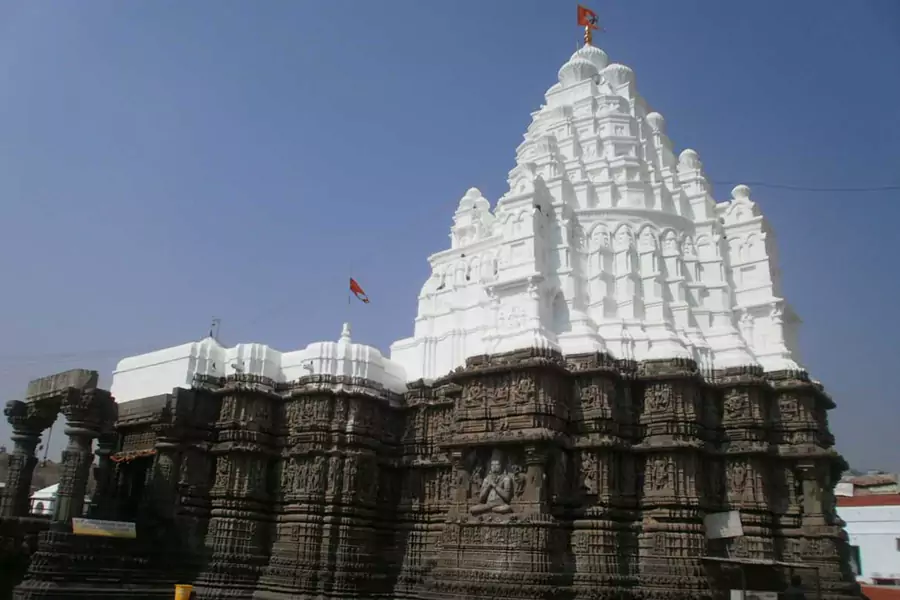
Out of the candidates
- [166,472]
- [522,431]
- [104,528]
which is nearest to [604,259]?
[522,431]

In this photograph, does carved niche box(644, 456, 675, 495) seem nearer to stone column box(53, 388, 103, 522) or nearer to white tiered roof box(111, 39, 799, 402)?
white tiered roof box(111, 39, 799, 402)

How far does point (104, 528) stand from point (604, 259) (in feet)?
52.5

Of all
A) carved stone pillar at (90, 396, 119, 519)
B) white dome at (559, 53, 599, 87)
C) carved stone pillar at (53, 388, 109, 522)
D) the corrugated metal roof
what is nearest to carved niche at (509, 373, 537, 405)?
carved stone pillar at (53, 388, 109, 522)

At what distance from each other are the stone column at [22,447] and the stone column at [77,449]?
254cm

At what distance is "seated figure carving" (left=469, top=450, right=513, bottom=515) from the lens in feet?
62.7

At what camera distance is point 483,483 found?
775 inches

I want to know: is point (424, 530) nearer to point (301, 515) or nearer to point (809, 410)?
point (301, 515)

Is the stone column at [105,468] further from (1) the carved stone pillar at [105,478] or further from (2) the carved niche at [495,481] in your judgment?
(2) the carved niche at [495,481]

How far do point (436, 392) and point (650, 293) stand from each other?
7.25m

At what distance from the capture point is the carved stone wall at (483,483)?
1898 cm

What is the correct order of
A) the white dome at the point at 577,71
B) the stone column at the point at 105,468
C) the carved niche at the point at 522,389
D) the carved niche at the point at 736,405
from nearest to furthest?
the carved niche at the point at 522,389 < the carved niche at the point at 736,405 < the stone column at the point at 105,468 < the white dome at the point at 577,71

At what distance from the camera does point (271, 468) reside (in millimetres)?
24188

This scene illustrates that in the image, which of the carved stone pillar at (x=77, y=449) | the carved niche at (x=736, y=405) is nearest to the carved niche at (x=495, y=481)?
the carved niche at (x=736, y=405)

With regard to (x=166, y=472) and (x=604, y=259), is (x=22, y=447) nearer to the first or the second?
(x=166, y=472)
